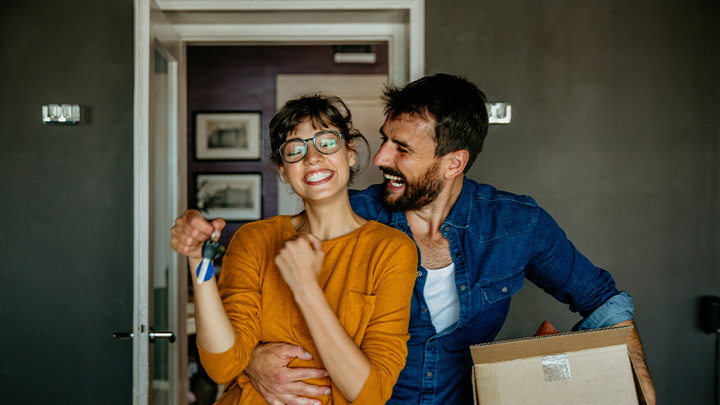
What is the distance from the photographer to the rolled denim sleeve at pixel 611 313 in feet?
5.31

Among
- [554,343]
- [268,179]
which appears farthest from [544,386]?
[268,179]

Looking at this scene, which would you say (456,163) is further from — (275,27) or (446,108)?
(275,27)

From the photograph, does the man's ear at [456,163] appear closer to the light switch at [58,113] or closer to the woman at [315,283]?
the woman at [315,283]

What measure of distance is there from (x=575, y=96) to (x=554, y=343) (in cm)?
153

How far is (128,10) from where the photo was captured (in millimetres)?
2312

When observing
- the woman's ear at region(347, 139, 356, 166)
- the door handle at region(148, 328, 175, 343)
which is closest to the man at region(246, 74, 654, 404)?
the woman's ear at region(347, 139, 356, 166)

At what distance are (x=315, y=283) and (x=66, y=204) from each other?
174cm

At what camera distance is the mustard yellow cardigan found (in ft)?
3.79

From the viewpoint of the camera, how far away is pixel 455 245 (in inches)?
63.7

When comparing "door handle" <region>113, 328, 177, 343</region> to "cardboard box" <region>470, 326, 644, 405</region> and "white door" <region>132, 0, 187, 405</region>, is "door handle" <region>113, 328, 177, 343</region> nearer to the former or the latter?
"white door" <region>132, 0, 187, 405</region>

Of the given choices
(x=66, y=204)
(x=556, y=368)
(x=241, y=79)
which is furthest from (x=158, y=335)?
(x=241, y=79)

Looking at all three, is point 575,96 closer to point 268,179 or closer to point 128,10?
point 128,10

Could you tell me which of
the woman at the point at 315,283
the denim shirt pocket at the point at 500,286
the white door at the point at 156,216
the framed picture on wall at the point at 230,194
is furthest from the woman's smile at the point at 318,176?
the framed picture on wall at the point at 230,194

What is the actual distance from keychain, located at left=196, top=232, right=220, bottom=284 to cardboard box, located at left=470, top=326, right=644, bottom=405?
1.89 ft
